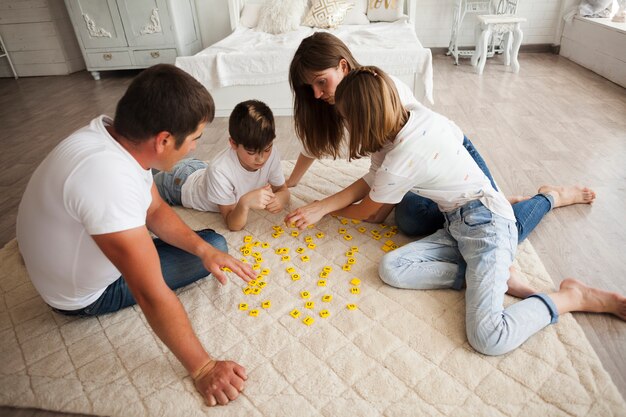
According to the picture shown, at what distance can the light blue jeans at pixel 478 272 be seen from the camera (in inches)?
44.4

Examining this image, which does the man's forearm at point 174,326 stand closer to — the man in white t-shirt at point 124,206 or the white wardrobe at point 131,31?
the man in white t-shirt at point 124,206

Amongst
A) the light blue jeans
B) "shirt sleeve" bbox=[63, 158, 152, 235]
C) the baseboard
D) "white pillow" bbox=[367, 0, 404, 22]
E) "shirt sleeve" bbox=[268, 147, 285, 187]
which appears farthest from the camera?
the baseboard

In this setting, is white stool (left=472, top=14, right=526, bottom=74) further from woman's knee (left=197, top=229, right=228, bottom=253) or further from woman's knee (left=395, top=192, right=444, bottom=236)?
woman's knee (left=197, top=229, right=228, bottom=253)

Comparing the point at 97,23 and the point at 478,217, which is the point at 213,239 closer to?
the point at 478,217

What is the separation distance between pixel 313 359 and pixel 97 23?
14.2ft

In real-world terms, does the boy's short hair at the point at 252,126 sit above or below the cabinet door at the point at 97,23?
below

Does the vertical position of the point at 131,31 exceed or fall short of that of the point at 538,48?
it exceeds it

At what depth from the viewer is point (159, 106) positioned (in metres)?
0.86

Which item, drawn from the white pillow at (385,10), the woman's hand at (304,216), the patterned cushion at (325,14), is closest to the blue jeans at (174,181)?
the woman's hand at (304,216)

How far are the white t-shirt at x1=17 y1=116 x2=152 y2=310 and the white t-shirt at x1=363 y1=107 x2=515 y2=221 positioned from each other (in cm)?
71

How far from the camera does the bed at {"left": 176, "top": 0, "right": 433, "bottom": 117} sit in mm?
2826

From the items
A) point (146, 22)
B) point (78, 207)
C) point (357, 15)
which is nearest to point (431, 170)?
point (78, 207)

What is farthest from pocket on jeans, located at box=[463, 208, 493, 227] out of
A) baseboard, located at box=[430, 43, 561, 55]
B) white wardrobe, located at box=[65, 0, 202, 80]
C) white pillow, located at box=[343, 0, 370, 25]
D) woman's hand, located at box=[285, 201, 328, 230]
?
baseboard, located at box=[430, 43, 561, 55]

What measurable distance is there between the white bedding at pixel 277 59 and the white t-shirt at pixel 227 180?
1376 mm
